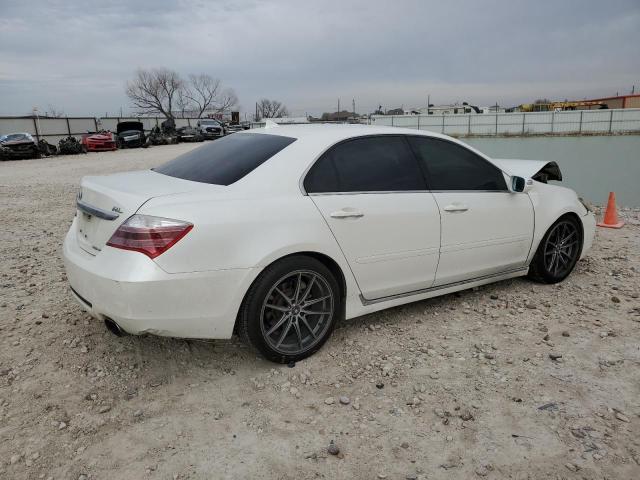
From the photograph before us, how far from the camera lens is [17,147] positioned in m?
24.3

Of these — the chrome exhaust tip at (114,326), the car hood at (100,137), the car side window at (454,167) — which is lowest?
the car hood at (100,137)

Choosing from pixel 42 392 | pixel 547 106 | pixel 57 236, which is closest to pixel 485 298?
pixel 42 392

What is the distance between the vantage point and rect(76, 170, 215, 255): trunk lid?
2.98 metres

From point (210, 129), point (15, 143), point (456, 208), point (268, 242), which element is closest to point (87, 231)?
point (268, 242)

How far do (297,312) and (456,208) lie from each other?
155cm

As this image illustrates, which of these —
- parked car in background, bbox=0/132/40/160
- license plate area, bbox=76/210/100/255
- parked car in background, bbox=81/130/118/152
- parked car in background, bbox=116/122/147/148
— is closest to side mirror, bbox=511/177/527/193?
license plate area, bbox=76/210/100/255

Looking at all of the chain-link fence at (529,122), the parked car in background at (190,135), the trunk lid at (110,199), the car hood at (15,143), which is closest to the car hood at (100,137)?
the car hood at (15,143)

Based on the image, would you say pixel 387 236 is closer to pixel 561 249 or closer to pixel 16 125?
pixel 561 249

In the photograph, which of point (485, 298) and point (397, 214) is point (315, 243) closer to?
point (397, 214)

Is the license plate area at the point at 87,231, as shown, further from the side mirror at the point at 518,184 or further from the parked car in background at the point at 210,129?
the parked car in background at the point at 210,129

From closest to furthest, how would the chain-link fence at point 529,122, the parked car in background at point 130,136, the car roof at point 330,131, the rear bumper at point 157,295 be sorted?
the rear bumper at point 157,295, the car roof at point 330,131, the parked car in background at point 130,136, the chain-link fence at point 529,122

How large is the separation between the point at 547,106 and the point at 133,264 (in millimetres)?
66119

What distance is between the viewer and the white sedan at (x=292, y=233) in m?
2.87

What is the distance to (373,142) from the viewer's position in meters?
3.80
